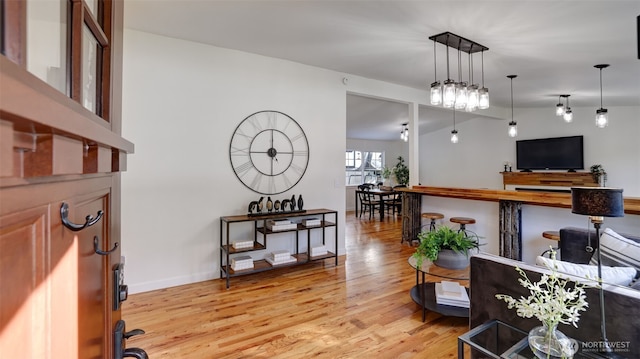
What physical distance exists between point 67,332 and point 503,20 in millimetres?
3450

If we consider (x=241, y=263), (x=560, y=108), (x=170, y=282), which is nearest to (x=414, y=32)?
(x=241, y=263)

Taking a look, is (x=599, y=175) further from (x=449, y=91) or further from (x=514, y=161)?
(x=449, y=91)

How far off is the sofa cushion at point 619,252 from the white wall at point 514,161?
1.29 m

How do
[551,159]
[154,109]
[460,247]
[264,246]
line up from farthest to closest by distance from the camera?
[551,159], [264,246], [154,109], [460,247]

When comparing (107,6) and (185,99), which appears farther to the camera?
(185,99)

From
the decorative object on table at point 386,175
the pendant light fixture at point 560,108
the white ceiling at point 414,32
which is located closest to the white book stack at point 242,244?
the white ceiling at point 414,32

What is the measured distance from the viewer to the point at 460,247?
244cm

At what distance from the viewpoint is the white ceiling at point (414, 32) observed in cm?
246

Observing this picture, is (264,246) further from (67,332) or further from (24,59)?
(24,59)

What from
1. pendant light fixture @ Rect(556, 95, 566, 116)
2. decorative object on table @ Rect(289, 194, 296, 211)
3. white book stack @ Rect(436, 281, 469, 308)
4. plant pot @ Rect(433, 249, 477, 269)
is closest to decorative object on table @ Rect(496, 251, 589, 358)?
plant pot @ Rect(433, 249, 477, 269)

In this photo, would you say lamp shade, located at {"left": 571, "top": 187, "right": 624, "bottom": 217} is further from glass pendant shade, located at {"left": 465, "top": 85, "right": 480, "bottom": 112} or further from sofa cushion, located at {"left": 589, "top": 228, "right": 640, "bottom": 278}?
glass pendant shade, located at {"left": 465, "top": 85, "right": 480, "bottom": 112}

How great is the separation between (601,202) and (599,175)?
600cm

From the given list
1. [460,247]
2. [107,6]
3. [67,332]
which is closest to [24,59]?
[67,332]

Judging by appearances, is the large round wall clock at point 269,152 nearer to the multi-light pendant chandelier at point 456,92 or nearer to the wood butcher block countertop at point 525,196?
the multi-light pendant chandelier at point 456,92
